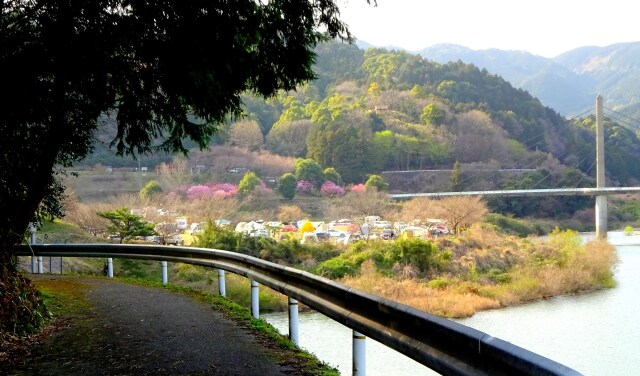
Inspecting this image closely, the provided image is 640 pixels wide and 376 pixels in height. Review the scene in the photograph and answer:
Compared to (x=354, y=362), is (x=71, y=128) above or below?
above

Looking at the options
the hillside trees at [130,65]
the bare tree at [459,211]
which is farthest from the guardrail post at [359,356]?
the bare tree at [459,211]

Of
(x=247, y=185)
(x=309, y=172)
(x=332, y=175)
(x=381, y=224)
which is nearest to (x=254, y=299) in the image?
(x=381, y=224)

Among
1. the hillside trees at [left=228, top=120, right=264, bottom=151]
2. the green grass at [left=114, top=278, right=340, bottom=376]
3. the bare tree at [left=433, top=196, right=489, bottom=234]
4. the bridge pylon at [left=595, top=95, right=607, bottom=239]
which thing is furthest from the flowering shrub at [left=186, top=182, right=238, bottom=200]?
the green grass at [left=114, top=278, right=340, bottom=376]

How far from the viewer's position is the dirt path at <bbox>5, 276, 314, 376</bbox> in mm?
5312

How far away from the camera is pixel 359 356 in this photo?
15.2 feet

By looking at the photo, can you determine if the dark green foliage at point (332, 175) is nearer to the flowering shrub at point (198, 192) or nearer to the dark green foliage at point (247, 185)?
the dark green foliage at point (247, 185)

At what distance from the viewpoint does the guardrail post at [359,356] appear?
459 centimetres

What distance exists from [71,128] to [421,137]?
78.3 m

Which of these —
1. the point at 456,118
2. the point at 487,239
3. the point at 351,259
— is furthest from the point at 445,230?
the point at 456,118

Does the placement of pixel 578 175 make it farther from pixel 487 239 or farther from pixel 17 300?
pixel 17 300

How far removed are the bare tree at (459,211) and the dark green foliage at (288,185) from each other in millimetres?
14463

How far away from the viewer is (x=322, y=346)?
2111 centimetres

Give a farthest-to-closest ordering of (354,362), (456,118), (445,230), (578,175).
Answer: (456,118) < (578,175) < (445,230) < (354,362)

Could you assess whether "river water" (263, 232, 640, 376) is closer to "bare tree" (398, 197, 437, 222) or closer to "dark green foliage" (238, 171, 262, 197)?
"bare tree" (398, 197, 437, 222)
